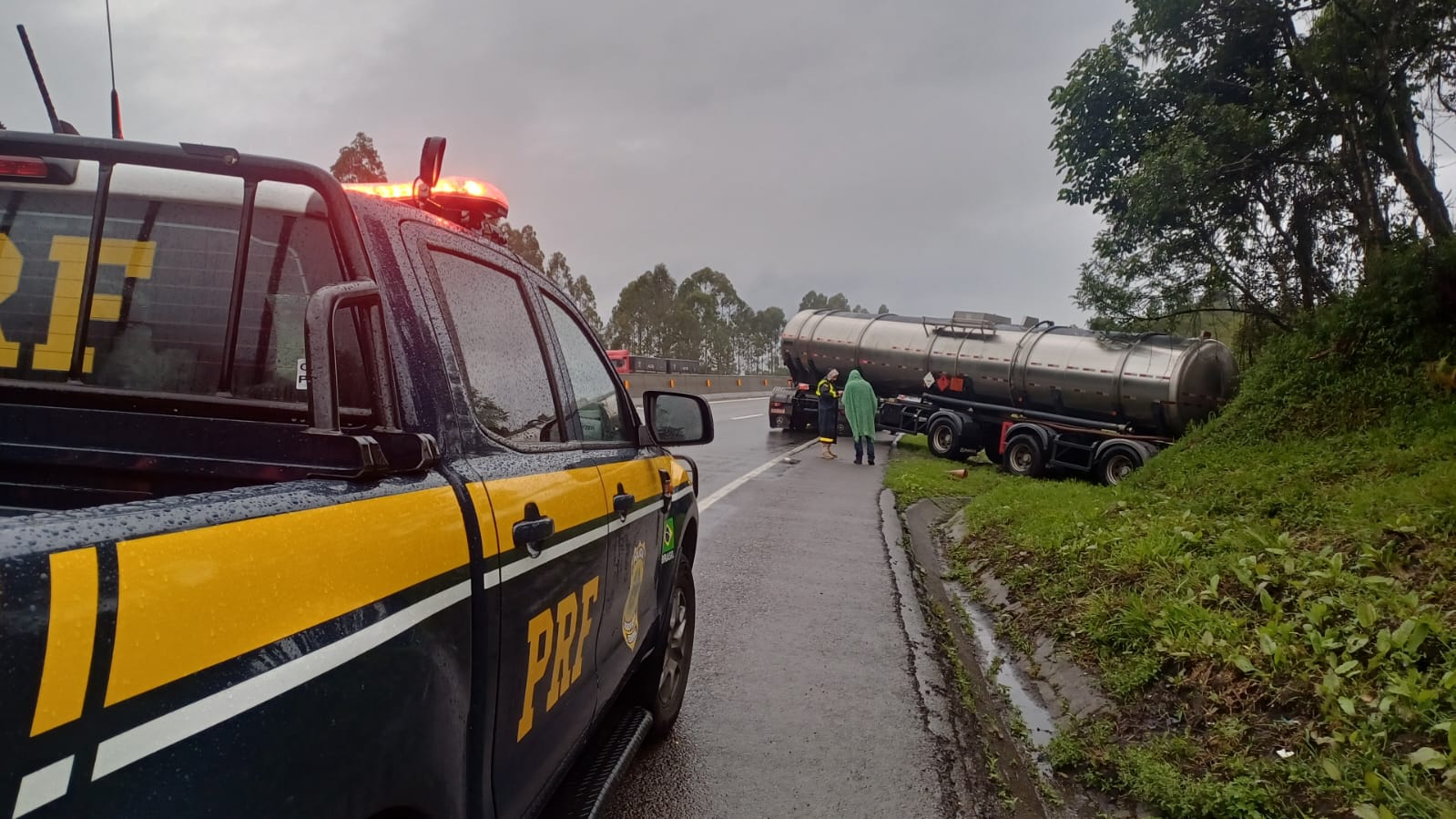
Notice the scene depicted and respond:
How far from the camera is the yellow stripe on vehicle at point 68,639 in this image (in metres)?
0.90

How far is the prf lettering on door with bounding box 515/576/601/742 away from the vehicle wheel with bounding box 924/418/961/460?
1654 cm

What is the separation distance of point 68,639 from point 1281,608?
5207 millimetres

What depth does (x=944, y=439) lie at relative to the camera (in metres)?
18.7

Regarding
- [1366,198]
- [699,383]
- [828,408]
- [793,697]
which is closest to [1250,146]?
[1366,198]

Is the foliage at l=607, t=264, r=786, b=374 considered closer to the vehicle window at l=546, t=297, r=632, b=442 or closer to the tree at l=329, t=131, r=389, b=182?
the tree at l=329, t=131, r=389, b=182

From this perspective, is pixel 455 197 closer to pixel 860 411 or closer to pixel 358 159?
pixel 860 411

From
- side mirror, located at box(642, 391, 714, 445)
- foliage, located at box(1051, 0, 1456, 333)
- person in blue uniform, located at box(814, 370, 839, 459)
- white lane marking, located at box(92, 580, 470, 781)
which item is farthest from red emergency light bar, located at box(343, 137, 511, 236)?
person in blue uniform, located at box(814, 370, 839, 459)

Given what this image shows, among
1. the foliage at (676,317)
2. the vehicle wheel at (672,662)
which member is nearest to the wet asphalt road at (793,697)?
the vehicle wheel at (672,662)

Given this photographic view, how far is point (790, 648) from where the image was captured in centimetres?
532

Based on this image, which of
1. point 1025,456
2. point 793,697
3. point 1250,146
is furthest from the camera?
point 1025,456

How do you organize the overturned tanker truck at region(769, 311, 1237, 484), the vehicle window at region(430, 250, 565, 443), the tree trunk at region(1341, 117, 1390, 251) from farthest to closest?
the overturned tanker truck at region(769, 311, 1237, 484) < the tree trunk at region(1341, 117, 1390, 251) < the vehicle window at region(430, 250, 565, 443)

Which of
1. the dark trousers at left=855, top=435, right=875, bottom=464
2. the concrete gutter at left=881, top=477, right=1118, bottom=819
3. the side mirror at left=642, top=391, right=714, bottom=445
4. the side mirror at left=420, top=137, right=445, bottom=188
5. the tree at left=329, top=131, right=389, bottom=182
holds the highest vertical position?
the tree at left=329, top=131, right=389, bottom=182

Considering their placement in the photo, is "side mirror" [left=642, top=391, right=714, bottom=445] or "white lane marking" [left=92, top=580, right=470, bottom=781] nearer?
"white lane marking" [left=92, top=580, right=470, bottom=781]

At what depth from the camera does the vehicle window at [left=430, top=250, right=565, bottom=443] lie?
222 centimetres
